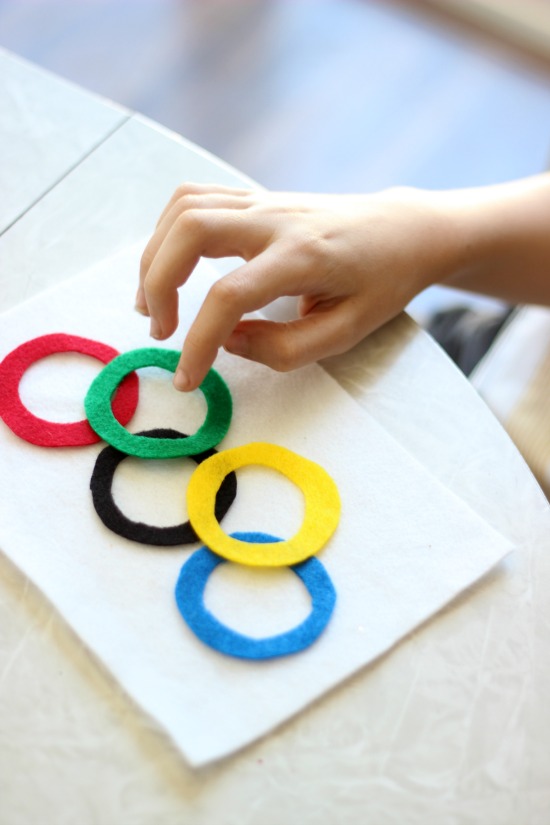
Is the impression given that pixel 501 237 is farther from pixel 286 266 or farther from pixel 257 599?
pixel 257 599

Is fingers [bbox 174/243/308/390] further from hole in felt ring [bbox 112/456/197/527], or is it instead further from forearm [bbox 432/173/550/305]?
forearm [bbox 432/173/550/305]

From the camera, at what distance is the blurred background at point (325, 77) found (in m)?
1.56

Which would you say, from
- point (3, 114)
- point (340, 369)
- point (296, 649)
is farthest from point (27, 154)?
point (296, 649)

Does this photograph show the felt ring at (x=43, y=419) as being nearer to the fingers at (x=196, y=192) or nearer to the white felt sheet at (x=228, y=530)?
the white felt sheet at (x=228, y=530)

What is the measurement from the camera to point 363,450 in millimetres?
563

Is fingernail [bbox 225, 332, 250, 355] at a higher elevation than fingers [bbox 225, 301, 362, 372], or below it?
below

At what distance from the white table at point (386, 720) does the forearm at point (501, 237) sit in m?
0.13

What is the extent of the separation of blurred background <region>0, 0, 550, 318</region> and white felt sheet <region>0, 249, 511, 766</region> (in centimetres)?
100

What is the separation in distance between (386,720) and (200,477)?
19 centimetres

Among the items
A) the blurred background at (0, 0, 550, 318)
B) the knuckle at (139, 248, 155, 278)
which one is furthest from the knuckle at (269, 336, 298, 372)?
the blurred background at (0, 0, 550, 318)

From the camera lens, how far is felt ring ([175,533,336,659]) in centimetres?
47

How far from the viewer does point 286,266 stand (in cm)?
57

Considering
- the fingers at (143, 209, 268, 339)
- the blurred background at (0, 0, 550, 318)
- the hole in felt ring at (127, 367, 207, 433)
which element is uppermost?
the fingers at (143, 209, 268, 339)

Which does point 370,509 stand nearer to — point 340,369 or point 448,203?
point 340,369
